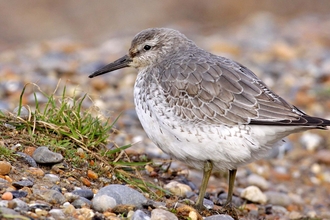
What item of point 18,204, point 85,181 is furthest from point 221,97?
point 18,204

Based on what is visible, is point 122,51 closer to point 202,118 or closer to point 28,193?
point 202,118

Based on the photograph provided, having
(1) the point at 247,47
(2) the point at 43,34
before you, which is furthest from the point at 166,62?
(2) the point at 43,34

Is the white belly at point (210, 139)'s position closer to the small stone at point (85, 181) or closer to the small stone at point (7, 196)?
the small stone at point (85, 181)

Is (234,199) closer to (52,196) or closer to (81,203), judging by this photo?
(81,203)

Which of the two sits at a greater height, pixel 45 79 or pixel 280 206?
pixel 45 79

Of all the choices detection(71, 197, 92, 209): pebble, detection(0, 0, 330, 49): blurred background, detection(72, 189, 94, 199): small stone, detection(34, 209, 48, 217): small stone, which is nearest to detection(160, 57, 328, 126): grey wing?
detection(72, 189, 94, 199): small stone

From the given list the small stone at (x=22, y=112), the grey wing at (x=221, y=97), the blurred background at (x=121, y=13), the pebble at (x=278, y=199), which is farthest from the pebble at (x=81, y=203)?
the blurred background at (x=121, y=13)
